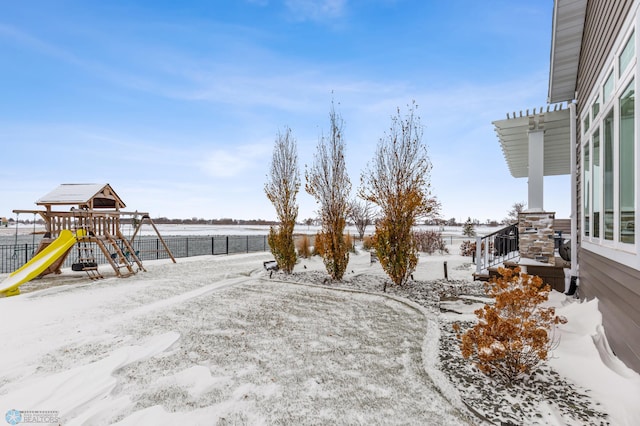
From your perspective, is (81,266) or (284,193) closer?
(81,266)

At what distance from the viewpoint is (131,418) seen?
2309 mm

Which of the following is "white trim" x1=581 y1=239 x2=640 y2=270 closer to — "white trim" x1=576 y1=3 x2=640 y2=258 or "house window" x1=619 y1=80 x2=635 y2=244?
"white trim" x1=576 y1=3 x2=640 y2=258

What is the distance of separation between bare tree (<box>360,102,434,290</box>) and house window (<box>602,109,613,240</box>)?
13.9 ft

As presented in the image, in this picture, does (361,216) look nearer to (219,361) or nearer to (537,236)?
(537,236)

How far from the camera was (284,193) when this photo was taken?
1009 centimetres

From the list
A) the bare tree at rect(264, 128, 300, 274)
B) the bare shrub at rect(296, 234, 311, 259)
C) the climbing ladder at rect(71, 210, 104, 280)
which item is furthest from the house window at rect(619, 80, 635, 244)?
the bare shrub at rect(296, 234, 311, 259)

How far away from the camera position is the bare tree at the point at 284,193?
31.7 feet

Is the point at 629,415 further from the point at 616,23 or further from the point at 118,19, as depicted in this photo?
the point at 118,19

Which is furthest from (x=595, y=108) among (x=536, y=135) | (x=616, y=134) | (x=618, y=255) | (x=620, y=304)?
(x=536, y=135)

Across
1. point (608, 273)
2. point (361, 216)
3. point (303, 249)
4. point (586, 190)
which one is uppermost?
point (586, 190)

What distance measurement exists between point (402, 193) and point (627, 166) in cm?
510

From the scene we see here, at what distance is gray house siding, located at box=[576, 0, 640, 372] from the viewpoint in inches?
96.1

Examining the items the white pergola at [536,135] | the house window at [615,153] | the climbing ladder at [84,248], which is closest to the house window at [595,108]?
the house window at [615,153]

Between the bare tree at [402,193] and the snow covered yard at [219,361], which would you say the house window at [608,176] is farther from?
the bare tree at [402,193]
